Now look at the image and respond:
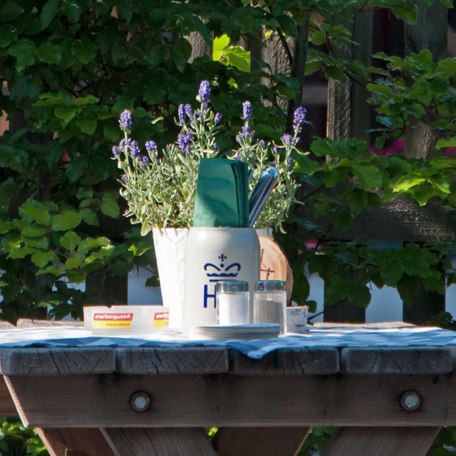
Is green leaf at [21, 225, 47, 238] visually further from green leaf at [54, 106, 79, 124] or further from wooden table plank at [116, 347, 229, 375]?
wooden table plank at [116, 347, 229, 375]

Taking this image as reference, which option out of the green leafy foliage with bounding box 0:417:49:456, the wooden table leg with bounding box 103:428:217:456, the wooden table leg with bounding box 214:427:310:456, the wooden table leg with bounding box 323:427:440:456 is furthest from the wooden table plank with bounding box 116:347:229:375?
the green leafy foliage with bounding box 0:417:49:456

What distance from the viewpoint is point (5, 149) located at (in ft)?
11.1

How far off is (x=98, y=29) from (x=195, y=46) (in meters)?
0.51

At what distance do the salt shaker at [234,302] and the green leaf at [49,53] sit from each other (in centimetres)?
143

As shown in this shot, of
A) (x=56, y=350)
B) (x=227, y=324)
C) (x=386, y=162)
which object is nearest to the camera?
(x=56, y=350)

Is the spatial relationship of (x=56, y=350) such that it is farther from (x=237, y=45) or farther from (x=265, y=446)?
(x=237, y=45)

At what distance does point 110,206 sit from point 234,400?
1.64 m

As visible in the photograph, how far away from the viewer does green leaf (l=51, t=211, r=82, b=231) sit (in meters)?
3.33

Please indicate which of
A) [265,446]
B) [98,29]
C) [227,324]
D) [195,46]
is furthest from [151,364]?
[195,46]

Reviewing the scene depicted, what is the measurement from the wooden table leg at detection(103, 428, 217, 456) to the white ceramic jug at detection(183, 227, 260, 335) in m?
0.32

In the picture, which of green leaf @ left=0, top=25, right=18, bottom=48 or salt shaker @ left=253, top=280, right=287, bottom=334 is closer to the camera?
salt shaker @ left=253, top=280, right=287, bottom=334

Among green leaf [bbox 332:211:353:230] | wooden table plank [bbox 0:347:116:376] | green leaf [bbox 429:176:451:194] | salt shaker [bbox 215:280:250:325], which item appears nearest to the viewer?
wooden table plank [bbox 0:347:116:376]

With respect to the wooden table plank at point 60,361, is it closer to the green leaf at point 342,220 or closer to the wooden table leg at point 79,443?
the wooden table leg at point 79,443

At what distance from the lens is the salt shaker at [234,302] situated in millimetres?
2061
